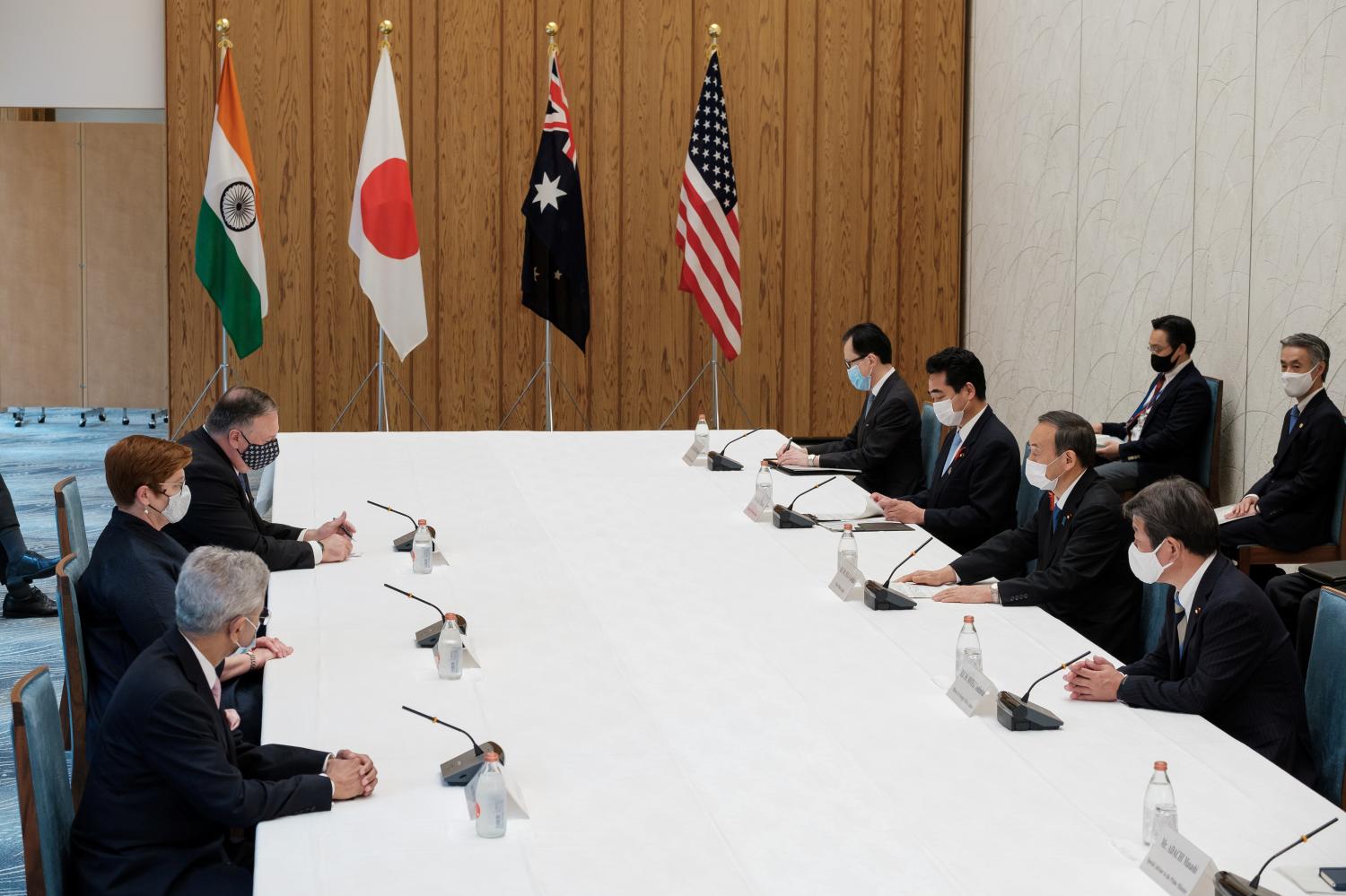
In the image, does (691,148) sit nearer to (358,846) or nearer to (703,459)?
(703,459)

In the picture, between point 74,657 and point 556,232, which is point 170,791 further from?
point 556,232

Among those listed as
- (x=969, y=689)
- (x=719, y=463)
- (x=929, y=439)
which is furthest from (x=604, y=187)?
(x=969, y=689)

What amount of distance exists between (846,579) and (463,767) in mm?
1695

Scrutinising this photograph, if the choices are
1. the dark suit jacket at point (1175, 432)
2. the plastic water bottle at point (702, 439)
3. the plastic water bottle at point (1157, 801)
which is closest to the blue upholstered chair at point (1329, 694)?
the plastic water bottle at point (1157, 801)

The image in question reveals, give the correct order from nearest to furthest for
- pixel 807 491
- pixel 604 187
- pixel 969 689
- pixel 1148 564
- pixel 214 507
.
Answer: pixel 969 689 < pixel 1148 564 < pixel 214 507 < pixel 807 491 < pixel 604 187

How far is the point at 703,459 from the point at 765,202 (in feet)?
11.9

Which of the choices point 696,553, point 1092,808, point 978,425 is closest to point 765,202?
point 978,425

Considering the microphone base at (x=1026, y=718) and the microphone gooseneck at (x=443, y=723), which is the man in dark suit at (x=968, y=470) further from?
the microphone gooseneck at (x=443, y=723)

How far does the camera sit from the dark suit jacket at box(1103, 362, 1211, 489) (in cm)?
671

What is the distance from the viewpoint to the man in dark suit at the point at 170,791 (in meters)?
2.69

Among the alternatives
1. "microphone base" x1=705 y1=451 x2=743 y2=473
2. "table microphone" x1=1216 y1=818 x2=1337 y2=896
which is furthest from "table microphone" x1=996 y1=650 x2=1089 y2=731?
"microphone base" x1=705 y1=451 x2=743 y2=473

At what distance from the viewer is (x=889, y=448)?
6676 millimetres

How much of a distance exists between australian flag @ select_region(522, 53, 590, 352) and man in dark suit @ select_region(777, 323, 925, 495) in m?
2.47

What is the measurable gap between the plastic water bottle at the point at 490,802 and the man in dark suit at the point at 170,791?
0.29 m
